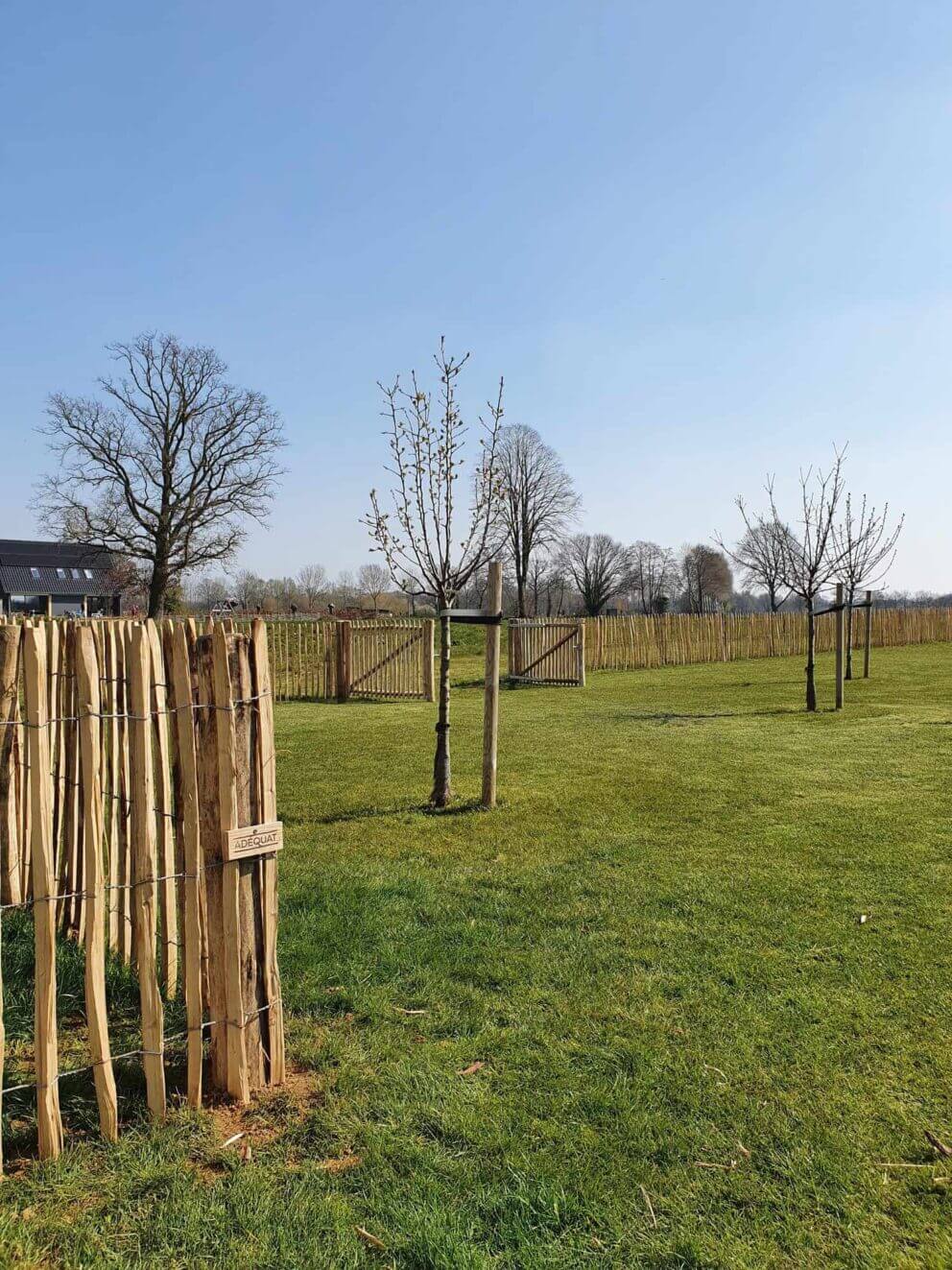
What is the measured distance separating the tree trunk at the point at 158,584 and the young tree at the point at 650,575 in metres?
38.8

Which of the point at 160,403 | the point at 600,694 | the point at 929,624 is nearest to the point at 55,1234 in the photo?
the point at 600,694

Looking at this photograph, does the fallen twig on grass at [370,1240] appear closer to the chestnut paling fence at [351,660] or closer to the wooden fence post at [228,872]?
the wooden fence post at [228,872]

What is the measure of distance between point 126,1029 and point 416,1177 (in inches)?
57.6

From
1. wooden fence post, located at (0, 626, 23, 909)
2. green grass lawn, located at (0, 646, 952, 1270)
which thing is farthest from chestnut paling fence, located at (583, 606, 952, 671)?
wooden fence post, located at (0, 626, 23, 909)

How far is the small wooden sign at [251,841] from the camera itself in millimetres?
2732

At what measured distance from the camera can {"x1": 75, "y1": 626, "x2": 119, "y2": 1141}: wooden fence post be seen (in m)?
2.50

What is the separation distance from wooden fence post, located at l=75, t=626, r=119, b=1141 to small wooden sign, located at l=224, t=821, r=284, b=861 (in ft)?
1.30

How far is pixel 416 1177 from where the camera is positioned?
7.82 feet

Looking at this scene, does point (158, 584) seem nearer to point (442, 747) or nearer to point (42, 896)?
point (442, 747)

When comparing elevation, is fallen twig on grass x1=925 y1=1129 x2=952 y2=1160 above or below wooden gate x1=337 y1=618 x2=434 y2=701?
below

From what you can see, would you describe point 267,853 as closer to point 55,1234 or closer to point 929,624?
point 55,1234

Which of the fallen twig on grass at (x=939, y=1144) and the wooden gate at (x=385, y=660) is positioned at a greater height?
the wooden gate at (x=385, y=660)

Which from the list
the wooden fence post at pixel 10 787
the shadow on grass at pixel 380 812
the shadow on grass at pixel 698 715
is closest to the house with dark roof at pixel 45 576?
the shadow on grass at pixel 698 715

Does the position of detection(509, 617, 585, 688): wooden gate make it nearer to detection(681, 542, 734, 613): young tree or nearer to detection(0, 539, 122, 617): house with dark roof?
detection(0, 539, 122, 617): house with dark roof
